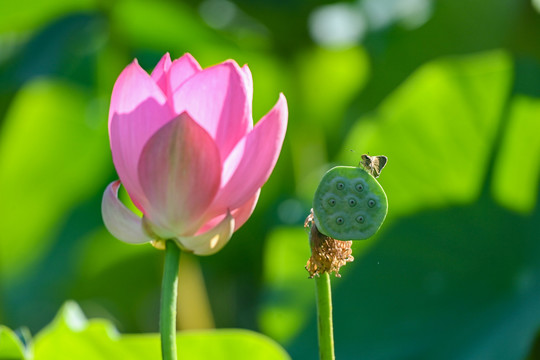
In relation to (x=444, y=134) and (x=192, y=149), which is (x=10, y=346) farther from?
(x=444, y=134)

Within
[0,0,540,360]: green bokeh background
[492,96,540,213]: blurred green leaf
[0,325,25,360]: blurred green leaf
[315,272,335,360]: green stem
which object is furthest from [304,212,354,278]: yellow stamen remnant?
[492,96,540,213]: blurred green leaf

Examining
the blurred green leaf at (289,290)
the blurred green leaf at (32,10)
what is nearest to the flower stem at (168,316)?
the blurred green leaf at (289,290)

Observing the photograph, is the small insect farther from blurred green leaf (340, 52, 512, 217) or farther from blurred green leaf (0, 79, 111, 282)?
blurred green leaf (0, 79, 111, 282)

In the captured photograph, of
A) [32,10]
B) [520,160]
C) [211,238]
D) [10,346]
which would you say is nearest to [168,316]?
[211,238]

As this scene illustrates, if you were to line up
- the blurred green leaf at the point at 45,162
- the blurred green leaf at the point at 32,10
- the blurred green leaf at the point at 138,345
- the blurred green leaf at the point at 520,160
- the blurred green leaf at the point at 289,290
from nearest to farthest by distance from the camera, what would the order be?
the blurred green leaf at the point at 138,345 < the blurred green leaf at the point at 520,160 < the blurred green leaf at the point at 289,290 < the blurred green leaf at the point at 45,162 < the blurred green leaf at the point at 32,10

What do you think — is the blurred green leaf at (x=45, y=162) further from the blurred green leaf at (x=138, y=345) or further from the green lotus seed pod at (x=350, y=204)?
the green lotus seed pod at (x=350, y=204)

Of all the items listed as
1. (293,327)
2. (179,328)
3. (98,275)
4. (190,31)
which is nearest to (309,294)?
(293,327)
